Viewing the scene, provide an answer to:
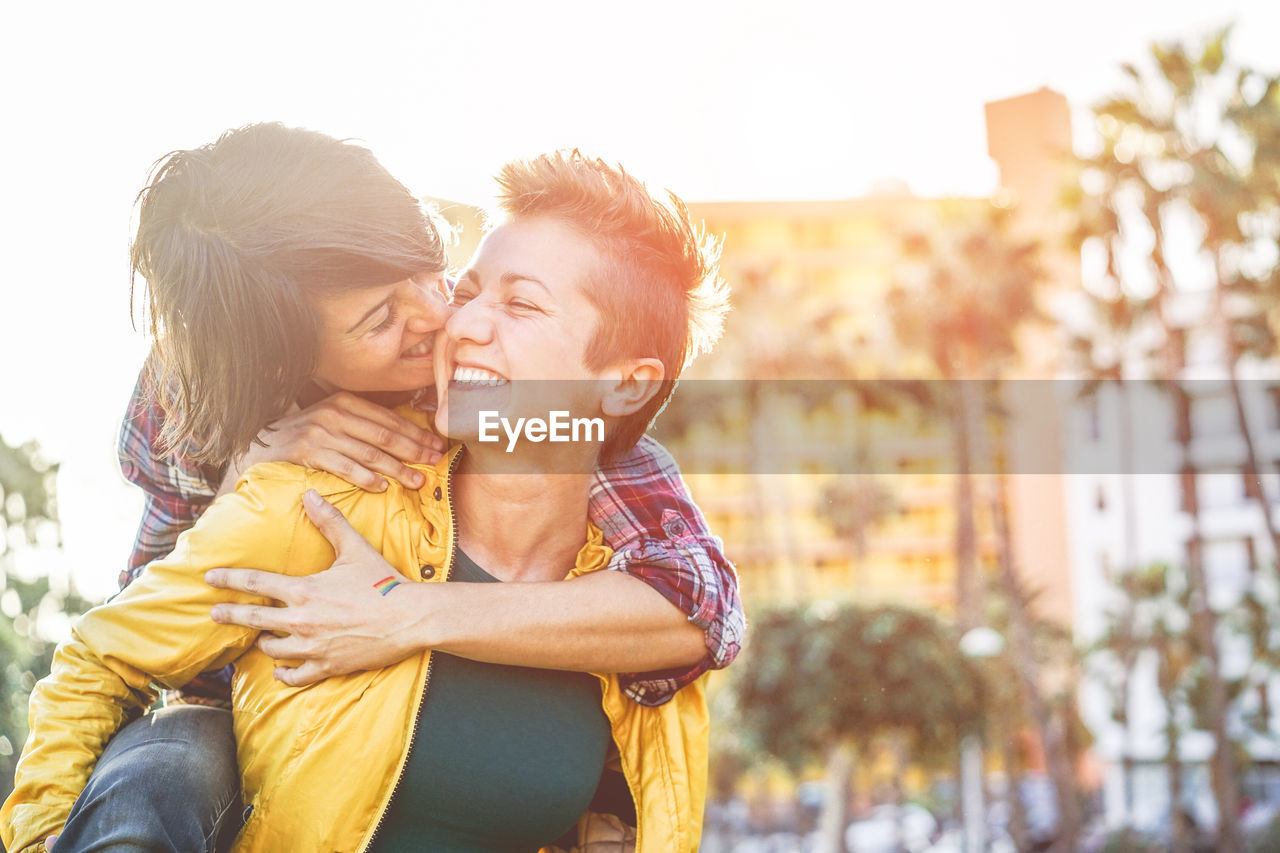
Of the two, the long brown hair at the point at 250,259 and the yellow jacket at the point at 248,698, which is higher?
the long brown hair at the point at 250,259

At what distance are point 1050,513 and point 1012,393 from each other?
24005mm

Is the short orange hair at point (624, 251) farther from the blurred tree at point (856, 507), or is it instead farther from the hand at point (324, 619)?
the blurred tree at point (856, 507)

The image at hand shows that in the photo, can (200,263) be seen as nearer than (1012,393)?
Yes

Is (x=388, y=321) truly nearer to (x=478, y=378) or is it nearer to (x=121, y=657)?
(x=478, y=378)

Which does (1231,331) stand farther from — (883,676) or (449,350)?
(449,350)

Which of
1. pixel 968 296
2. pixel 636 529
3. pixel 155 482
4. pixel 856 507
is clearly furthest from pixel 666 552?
pixel 856 507

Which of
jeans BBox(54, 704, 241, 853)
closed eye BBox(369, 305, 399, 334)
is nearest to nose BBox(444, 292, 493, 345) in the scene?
closed eye BBox(369, 305, 399, 334)

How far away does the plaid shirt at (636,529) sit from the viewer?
95.0 inches

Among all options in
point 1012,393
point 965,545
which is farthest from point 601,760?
point 1012,393

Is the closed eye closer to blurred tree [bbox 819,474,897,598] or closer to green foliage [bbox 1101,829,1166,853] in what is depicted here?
green foliage [bbox 1101,829,1166,853]

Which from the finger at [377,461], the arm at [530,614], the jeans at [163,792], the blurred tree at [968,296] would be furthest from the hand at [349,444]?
the blurred tree at [968,296]

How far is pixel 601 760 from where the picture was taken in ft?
7.92

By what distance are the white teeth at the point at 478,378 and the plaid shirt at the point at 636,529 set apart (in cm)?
40

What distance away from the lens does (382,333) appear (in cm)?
241
